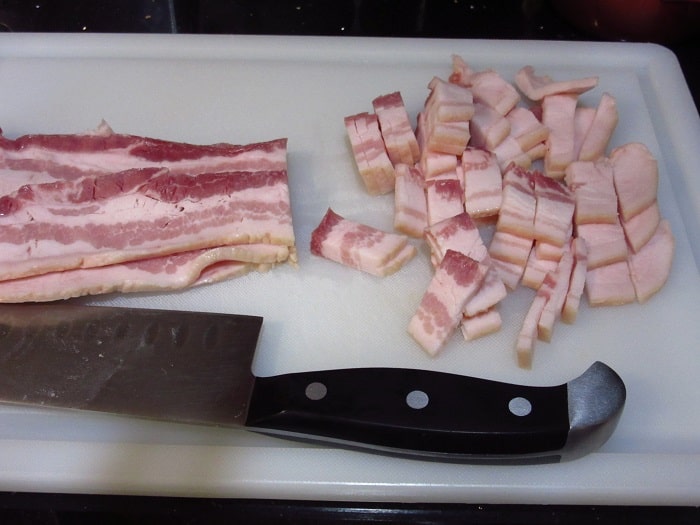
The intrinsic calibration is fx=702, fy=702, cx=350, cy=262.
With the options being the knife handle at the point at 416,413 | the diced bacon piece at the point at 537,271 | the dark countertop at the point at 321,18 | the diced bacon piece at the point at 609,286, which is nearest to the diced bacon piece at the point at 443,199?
the diced bacon piece at the point at 537,271

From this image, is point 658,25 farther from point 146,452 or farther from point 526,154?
point 146,452

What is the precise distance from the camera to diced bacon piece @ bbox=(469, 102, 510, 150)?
204 cm

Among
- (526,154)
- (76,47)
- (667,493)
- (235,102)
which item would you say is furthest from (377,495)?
(76,47)

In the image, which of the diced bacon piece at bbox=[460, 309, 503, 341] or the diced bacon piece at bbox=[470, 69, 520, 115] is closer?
the diced bacon piece at bbox=[460, 309, 503, 341]

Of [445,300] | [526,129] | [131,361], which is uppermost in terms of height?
[526,129]

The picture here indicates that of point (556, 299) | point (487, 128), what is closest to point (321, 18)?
point (487, 128)

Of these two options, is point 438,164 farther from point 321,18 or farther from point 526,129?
point 321,18

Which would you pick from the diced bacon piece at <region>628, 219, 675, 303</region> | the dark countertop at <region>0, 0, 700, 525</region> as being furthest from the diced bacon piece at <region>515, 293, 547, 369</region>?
the dark countertop at <region>0, 0, 700, 525</region>

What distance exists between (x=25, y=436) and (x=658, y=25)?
2400 millimetres

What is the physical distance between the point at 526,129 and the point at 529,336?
2.23 ft

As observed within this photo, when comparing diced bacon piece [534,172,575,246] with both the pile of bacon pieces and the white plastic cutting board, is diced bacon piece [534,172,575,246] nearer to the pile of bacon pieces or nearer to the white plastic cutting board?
the pile of bacon pieces

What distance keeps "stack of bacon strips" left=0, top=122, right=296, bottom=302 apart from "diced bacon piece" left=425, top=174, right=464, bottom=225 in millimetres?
397

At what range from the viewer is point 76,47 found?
235cm

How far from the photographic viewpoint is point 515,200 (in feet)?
6.16
